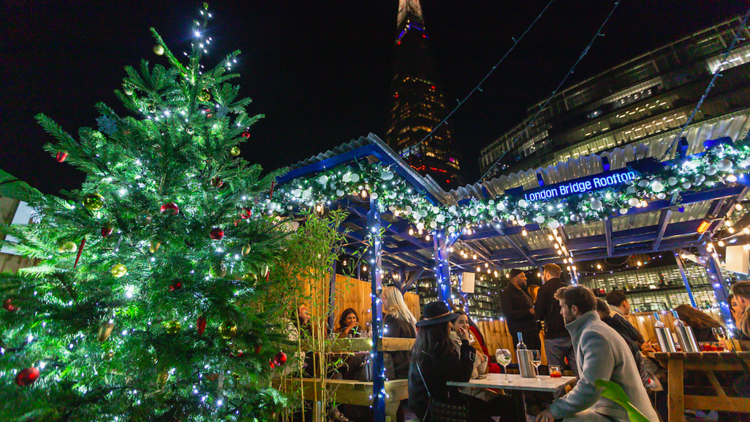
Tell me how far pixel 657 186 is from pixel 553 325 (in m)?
2.52

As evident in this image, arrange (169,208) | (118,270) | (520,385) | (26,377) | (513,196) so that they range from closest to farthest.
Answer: (26,377), (118,270), (169,208), (520,385), (513,196)

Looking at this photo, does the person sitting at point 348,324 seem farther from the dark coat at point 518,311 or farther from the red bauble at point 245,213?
the red bauble at point 245,213

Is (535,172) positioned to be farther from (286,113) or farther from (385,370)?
(286,113)

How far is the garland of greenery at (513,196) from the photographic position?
409 centimetres

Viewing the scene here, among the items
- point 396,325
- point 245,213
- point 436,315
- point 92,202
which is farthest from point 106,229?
point 396,325

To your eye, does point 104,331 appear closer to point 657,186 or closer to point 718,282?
point 657,186

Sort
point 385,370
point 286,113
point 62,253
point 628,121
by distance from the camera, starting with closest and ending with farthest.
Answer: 1. point 62,253
2. point 385,370
3. point 286,113
4. point 628,121

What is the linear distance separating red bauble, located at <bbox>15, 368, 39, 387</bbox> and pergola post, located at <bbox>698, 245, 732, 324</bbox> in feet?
38.2

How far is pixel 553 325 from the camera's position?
4.20 m

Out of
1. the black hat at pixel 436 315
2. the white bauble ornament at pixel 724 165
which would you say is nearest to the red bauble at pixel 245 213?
the black hat at pixel 436 315

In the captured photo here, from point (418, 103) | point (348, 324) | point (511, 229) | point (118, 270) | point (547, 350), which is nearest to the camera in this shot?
point (118, 270)

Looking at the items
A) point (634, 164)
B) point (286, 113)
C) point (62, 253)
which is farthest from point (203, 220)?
point (286, 113)

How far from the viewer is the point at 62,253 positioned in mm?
1754

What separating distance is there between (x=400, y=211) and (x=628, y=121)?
36.5 metres
